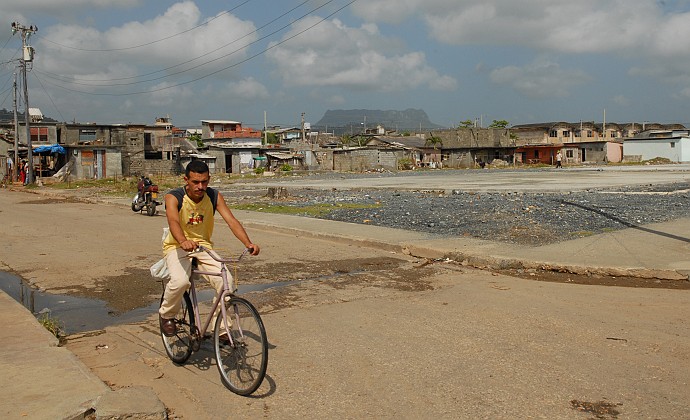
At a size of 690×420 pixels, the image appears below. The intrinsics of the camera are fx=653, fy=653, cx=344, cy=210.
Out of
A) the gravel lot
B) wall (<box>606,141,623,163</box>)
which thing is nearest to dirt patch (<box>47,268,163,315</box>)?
the gravel lot

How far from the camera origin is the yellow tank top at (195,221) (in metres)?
5.95

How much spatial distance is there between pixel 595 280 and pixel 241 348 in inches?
284

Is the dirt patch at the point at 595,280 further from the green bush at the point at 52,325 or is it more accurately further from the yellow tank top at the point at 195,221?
the green bush at the point at 52,325

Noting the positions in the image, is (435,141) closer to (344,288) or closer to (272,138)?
(272,138)

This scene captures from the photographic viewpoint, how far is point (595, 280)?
1062cm

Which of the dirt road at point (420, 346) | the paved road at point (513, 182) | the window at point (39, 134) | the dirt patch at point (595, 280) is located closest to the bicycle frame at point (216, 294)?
the dirt road at point (420, 346)

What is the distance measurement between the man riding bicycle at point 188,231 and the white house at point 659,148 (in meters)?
99.2

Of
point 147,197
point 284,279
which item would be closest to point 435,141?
point 147,197

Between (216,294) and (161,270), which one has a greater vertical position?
(161,270)

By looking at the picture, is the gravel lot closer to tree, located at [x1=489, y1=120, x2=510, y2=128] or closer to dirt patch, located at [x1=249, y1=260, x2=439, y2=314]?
dirt patch, located at [x1=249, y1=260, x2=439, y2=314]

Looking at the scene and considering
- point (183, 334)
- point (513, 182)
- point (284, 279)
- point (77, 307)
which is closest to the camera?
point (183, 334)

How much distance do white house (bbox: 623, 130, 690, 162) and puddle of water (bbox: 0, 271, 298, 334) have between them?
95.9 m

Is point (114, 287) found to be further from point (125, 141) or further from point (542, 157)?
point (542, 157)

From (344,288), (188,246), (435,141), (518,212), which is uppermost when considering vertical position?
(435,141)
